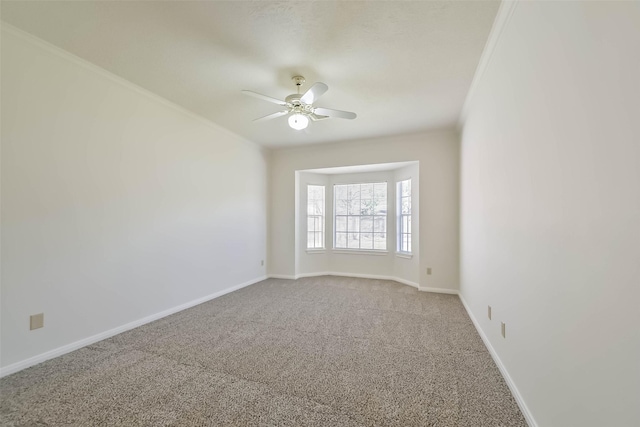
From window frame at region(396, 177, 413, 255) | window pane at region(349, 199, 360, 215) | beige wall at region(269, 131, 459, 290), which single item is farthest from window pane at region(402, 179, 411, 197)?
window pane at region(349, 199, 360, 215)

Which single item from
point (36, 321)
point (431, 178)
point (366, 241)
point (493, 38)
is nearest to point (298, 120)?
point (493, 38)

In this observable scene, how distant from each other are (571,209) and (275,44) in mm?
2219

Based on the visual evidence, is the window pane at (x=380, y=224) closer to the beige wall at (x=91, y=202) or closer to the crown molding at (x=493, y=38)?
the crown molding at (x=493, y=38)

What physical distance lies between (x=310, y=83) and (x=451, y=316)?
3145mm

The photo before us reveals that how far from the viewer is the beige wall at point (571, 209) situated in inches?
32.0

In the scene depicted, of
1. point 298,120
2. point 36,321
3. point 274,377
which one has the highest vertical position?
point 298,120

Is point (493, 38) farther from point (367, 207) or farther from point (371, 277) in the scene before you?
point (371, 277)

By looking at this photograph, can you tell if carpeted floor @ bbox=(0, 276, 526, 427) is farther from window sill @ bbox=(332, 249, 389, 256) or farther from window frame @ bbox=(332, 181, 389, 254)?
window frame @ bbox=(332, 181, 389, 254)

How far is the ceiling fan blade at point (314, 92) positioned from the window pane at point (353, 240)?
346cm

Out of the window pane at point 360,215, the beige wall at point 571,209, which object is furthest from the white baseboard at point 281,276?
the beige wall at point 571,209

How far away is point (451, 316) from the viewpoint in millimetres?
3170

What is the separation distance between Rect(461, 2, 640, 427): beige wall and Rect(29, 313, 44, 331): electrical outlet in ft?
11.4

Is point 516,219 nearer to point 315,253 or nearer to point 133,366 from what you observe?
point 133,366

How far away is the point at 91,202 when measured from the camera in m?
2.47
